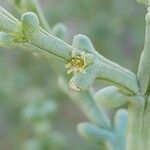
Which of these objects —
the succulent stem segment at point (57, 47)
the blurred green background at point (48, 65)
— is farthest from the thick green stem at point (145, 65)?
the blurred green background at point (48, 65)

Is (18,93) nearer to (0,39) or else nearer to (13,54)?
(13,54)

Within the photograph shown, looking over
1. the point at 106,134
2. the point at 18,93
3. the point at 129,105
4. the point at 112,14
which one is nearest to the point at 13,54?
the point at 18,93

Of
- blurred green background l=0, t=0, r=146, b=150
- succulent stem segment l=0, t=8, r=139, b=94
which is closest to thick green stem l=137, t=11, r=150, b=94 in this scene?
succulent stem segment l=0, t=8, r=139, b=94

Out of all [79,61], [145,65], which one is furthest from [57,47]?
[145,65]

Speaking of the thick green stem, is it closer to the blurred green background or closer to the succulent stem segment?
the succulent stem segment

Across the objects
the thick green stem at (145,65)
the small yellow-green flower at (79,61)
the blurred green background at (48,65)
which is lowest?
the small yellow-green flower at (79,61)

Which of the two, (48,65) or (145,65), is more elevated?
(48,65)

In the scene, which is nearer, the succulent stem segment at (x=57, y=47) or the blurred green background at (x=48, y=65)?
the succulent stem segment at (x=57, y=47)

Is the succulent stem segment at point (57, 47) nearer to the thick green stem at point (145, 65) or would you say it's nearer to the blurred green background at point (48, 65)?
the thick green stem at point (145, 65)

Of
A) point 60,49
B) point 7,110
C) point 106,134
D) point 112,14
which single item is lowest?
point 60,49

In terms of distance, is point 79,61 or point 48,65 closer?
point 79,61

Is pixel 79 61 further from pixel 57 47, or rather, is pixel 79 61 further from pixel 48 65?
pixel 48 65
